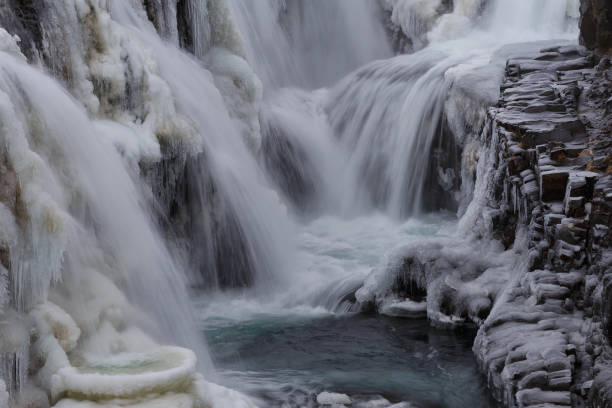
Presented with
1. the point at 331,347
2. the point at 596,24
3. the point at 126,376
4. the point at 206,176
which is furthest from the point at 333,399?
the point at 596,24

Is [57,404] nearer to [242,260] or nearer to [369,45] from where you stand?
[242,260]

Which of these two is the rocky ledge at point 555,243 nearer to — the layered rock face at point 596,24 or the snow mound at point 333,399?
the layered rock face at point 596,24

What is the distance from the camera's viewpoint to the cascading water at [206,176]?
487 cm

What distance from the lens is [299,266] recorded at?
987cm

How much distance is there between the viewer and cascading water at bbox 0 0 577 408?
4871 mm

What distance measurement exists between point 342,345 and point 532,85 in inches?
143

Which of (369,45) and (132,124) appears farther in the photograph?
(369,45)

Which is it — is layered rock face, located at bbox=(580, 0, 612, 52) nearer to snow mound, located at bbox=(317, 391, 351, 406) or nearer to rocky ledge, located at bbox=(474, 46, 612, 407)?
rocky ledge, located at bbox=(474, 46, 612, 407)

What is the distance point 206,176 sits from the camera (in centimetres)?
914

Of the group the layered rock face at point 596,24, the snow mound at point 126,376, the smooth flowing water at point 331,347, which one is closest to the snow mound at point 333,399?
the smooth flowing water at point 331,347

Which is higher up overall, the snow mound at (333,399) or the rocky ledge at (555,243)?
the rocky ledge at (555,243)

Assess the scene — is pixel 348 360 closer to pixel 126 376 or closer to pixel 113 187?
pixel 113 187

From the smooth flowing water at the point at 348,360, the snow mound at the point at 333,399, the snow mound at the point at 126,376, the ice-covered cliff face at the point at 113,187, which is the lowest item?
the smooth flowing water at the point at 348,360

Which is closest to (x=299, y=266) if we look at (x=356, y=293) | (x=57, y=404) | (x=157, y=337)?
(x=356, y=293)
